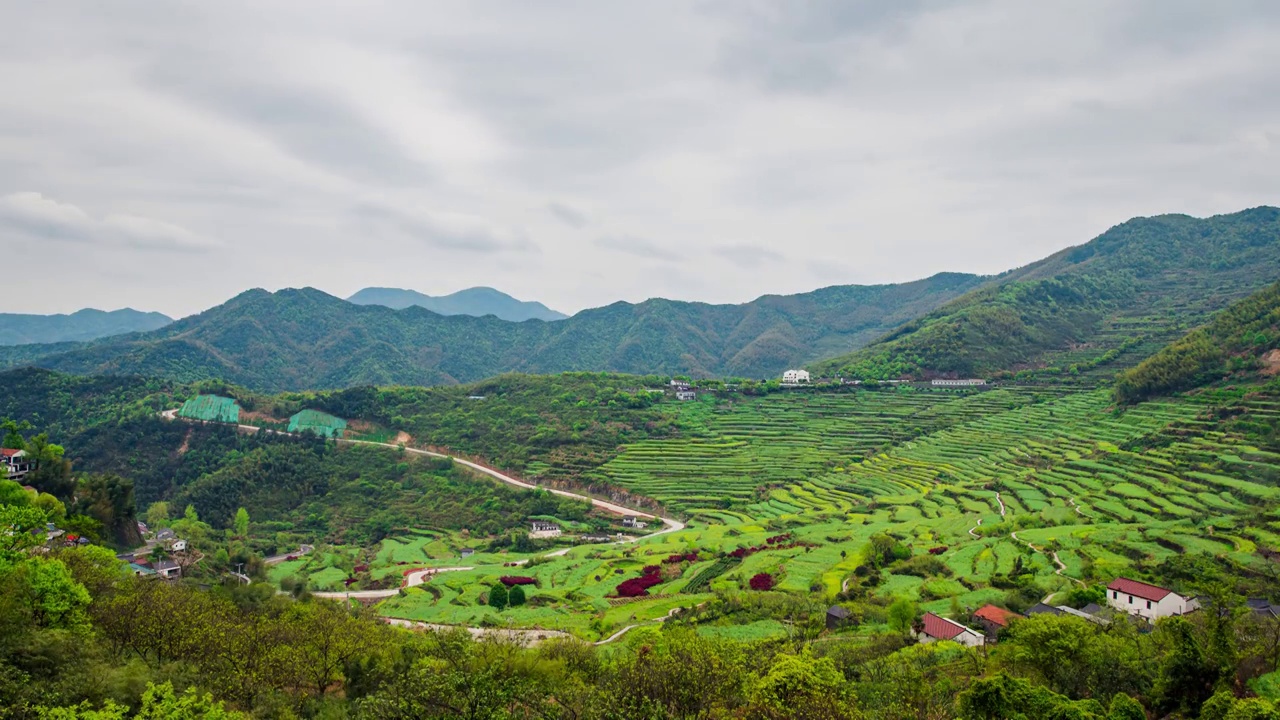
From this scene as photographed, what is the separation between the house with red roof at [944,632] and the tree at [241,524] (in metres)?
63.0

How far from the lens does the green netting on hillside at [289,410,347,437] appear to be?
9725 cm

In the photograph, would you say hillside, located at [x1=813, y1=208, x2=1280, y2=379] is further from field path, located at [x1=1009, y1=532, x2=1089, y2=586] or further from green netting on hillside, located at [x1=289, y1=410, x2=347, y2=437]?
green netting on hillside, located at [x1=289, y1=410, x2=347, y2=437]

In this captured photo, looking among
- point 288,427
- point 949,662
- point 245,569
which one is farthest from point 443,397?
point 949,662

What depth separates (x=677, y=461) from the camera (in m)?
80.5

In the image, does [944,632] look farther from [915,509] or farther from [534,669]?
[915,509]

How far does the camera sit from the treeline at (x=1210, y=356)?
6894 centimetres

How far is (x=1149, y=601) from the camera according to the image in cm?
3030

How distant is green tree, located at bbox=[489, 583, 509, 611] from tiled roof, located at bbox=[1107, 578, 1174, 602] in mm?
33007

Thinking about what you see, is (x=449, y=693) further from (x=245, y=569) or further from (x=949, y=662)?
(x=245, y=569)

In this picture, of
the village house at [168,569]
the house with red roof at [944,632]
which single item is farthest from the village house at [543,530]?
the house with red roof at [944,632]

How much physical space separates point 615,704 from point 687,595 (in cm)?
2363

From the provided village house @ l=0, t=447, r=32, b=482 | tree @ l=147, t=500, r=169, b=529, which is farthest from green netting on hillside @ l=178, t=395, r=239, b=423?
village house @ l=0, t=447, r=32, b=482

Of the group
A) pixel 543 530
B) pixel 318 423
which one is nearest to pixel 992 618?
pixel 543 530

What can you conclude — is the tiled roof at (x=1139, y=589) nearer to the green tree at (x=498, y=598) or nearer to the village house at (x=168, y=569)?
the green tree at (x=498, y=598)
